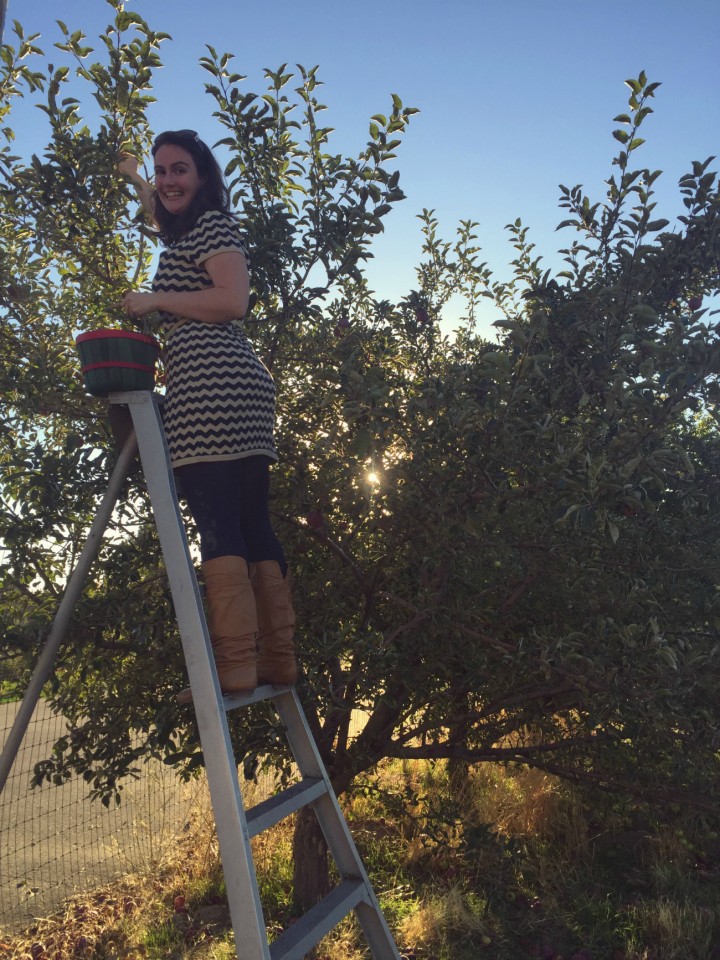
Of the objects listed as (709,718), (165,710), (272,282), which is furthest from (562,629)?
(272,282)

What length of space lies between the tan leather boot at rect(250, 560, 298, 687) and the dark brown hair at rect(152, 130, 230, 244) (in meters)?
1.11

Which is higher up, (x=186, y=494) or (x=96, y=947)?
(x=186, y=494)

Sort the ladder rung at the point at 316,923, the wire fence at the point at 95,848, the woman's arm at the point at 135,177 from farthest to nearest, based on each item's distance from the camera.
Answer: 1. the wire fence at the point at 95,848
2. the woman's arm at the point at 135,177
3. the ladder rung at the point at 316,923

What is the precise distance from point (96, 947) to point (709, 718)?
332 centimetres

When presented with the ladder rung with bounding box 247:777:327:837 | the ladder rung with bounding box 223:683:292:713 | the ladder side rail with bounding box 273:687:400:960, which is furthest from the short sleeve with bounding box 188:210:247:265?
the ladder rung with bounding box 247:777:327:837

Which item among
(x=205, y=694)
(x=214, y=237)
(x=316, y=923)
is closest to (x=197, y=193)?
(x=214, y=237)

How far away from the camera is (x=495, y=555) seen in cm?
284

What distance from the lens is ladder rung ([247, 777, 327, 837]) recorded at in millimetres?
2013

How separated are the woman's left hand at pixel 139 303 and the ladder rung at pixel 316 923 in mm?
1707

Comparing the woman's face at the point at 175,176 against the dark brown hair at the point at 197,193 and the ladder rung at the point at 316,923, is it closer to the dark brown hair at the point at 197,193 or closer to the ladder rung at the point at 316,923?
the dark brown hair at the point at 197,193

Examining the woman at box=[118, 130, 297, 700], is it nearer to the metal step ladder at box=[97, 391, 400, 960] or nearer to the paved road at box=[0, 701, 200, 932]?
the metal step ladder at box=[97, 391, 400, 960]

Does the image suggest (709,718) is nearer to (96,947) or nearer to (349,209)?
(349,209)

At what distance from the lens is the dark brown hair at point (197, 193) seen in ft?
8.18

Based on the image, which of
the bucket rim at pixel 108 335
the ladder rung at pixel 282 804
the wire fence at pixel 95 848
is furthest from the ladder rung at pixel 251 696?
the wire fence at pixel 95 848
